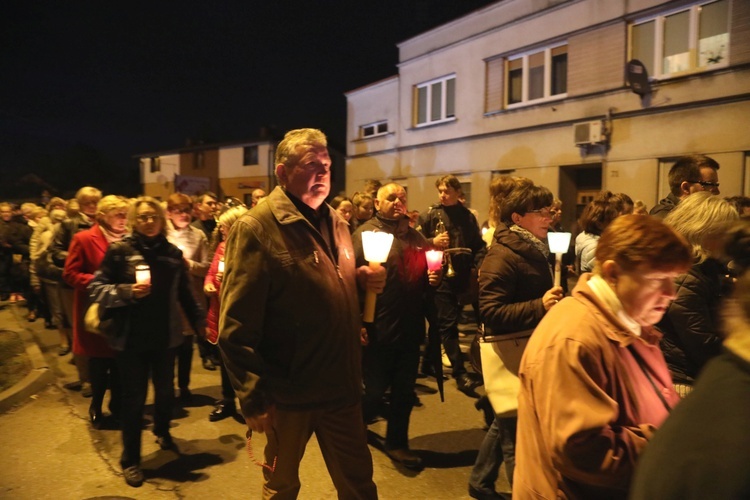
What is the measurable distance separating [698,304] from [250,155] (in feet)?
140

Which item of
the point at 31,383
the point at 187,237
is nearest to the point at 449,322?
the point at 187,237

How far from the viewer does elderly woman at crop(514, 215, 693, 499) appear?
1.88m

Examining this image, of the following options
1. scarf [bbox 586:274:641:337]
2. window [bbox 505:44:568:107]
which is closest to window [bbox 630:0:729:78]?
window [bbox 505:44:568:107]

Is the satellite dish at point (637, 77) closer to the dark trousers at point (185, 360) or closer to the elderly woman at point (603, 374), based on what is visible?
the dark trousers at point (185, 360)

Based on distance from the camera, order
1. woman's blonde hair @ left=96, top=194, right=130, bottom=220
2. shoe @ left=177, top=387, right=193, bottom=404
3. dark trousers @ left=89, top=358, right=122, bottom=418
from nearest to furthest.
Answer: woman's blonde hair @ left=96, top=194, right=130, bottom=220 → dark trousers @ left=89, top=358, right=122, bottom=418 → shoe @ left=177, top=387, right=193, bottom=404

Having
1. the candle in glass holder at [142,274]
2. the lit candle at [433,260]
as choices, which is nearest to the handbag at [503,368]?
the lit candle at [433,260]

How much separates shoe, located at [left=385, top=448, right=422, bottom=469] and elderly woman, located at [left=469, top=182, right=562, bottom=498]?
0.78 metres

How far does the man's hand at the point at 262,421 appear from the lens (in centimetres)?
272

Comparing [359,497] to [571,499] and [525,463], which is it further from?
[571,499]

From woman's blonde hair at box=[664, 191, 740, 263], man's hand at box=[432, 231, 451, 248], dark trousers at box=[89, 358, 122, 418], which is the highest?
woman's blonde hair at box=[664, 191, 740, 263]

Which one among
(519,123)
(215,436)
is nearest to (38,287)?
(215,436)

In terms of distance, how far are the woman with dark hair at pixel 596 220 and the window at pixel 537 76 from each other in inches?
448

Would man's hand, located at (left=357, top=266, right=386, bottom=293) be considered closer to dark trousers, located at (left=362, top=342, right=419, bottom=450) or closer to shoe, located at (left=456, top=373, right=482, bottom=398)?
dark trousers, located at (left=362, top=342, right=419, bottom=450)

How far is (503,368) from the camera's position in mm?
3566
